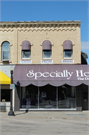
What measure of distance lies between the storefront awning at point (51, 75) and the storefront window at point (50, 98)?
1.74 m

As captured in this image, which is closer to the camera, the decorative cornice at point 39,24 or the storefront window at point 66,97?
the storefront window at point 66,97

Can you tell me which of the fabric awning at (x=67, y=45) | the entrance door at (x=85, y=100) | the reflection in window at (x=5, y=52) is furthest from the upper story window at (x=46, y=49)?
the entrance door at (x=85, y=100)

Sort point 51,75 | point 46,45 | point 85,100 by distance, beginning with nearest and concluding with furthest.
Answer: point 51,75
point 46,45
point 85,100

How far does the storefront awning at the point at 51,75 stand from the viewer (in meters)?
17.4

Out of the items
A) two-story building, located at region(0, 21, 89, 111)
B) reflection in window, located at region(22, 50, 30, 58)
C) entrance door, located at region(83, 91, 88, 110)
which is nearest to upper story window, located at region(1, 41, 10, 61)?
two-story building, located at region(0, 21, 89, 111)

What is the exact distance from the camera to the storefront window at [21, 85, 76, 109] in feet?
62.4

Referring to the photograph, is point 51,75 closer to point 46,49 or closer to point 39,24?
point 46,49

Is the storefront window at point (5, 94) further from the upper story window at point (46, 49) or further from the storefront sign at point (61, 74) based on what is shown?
the upper story window at point (46, 49)

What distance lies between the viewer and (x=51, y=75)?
17.8 meters

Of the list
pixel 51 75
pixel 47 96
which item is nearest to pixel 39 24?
pixel 51 75

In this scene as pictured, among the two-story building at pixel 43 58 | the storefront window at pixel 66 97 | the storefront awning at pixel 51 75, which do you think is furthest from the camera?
the storefront window at pixel 66 97

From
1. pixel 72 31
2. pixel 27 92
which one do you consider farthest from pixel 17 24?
pixel 27 92

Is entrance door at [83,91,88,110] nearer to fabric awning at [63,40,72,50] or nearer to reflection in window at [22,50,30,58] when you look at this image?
fabric awning at [63,40,72,50]

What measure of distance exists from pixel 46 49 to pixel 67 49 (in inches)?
82.7
